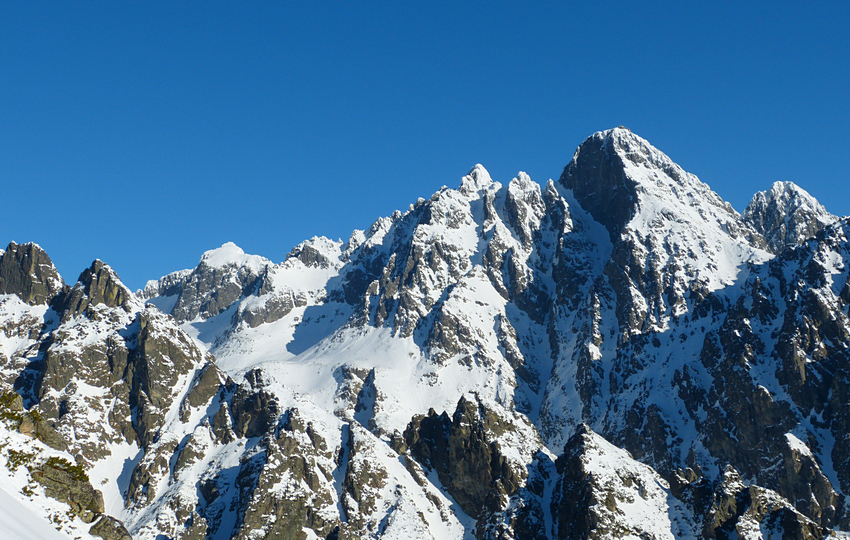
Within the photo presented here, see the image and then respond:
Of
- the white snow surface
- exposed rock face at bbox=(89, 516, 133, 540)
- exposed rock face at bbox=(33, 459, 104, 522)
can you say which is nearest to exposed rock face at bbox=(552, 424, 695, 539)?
exposed rock face at bbox=(89, 516, 133, 540)

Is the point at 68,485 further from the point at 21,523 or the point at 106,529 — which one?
the point at 21,523

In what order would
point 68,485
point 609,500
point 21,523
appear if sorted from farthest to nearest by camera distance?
point 609,500, point 68,485, point 21,523

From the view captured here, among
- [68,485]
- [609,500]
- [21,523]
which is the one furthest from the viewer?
[609,500]

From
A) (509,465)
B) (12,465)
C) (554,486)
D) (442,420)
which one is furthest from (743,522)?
(12,465)

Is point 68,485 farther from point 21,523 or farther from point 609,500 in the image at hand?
point 609,500

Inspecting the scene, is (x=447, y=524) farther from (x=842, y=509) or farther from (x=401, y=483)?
(x=842, y=509)

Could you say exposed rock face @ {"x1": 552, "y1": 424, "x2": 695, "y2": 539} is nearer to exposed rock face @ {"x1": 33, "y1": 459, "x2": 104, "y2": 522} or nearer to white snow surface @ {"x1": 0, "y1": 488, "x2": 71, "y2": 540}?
exposed rock face @ {"x1": 33, "y1": 459, "x2": 104, "y2": 522}

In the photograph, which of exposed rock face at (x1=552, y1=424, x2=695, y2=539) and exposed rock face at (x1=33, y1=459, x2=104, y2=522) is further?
exposed rock face at (x1=552, y1=424, x2=695, y2=539)

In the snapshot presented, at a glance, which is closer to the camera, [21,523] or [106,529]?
[21,523]

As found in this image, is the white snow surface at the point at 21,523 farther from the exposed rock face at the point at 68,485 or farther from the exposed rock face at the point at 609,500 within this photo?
the exposed rock face at the point at 609,500

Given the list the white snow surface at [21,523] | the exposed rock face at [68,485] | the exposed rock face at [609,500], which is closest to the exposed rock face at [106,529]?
the exposed rock face at [68,485]

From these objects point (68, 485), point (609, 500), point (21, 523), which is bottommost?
point (21, 523)

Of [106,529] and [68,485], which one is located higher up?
[68,485]

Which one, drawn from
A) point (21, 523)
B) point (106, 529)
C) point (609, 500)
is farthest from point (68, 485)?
point (609, 500)
